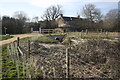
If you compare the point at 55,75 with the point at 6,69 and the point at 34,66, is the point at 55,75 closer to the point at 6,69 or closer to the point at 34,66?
the point at 34,66

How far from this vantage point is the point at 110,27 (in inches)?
1261

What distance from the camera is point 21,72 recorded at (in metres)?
5.33

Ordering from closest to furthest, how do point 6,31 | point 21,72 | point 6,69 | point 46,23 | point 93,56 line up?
1. point 21,72
2. point 6,69
3. point 93,56
4. point 6,31
5. point 46,23

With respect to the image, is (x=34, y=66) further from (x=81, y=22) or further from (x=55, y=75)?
(x=81, y=22)

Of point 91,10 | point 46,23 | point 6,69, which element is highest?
point 91,10

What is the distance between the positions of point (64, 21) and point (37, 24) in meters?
13.6

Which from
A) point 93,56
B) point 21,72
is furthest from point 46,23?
point 21,72

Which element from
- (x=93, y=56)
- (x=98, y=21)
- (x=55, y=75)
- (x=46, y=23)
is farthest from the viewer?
(x=98, y=21)

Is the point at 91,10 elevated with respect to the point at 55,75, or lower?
elevated

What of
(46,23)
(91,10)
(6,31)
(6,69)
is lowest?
(6,69)

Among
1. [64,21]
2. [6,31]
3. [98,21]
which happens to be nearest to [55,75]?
[6,31]

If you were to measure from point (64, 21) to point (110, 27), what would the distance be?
18485 mm

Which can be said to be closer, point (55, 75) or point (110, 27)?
point (55, 75)

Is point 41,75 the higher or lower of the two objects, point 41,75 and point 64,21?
the lower
